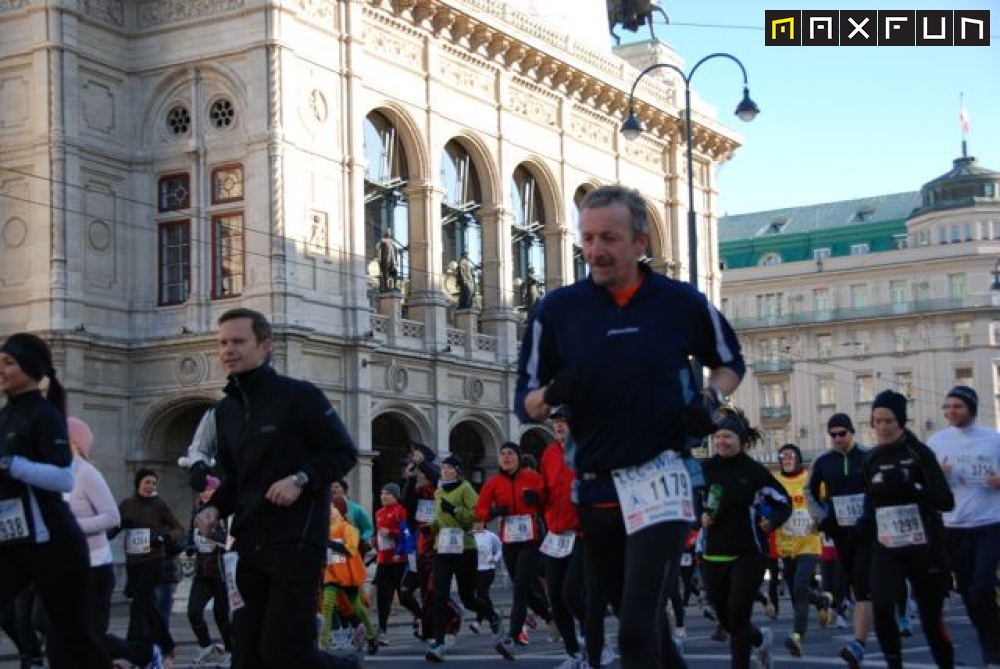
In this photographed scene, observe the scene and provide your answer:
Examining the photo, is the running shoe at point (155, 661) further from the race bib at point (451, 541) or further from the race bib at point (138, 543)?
the race bib at point (451, 541)

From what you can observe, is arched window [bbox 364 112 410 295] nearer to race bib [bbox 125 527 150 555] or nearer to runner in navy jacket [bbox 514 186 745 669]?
race bib [bbox 125 527 150 555]

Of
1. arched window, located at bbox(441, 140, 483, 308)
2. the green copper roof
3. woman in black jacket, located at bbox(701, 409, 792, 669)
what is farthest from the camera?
the green copper roof

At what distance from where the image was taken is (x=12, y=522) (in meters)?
8.73

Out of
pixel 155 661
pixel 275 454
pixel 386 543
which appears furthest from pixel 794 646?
pixel 275 454

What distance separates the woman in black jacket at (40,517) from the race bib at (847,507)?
309 inches

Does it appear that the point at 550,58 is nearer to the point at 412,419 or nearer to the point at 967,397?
the point at 412,419

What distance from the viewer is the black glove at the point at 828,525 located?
14477 millimetres

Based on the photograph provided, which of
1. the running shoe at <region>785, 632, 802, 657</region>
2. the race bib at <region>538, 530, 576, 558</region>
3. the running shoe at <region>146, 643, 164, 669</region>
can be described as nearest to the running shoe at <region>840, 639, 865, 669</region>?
the running shoe at <region>785, 632, 802, 657</region>

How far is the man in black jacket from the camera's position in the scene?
813cm

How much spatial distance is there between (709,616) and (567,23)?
103 ft

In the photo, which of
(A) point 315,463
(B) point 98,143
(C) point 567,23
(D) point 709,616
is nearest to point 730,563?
(A) point 315,463

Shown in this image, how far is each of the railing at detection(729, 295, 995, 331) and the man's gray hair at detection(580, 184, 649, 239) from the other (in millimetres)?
82593

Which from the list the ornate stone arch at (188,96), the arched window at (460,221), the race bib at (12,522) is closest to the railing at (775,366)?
the arched window at (460,221)

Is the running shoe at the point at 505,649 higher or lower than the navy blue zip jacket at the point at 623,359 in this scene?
lower
